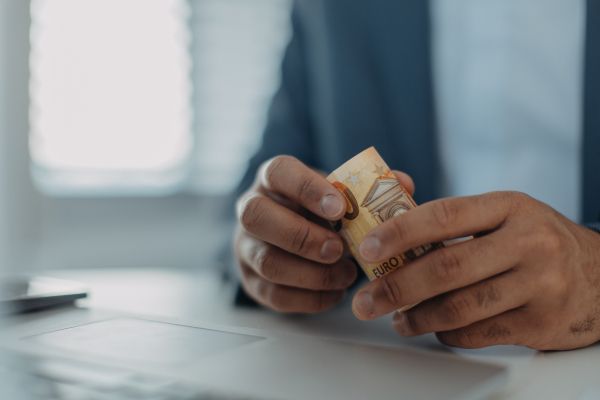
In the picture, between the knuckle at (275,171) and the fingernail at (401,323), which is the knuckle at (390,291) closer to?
the fingernail at (401,323)

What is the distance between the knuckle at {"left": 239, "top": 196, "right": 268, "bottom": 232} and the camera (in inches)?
24.0

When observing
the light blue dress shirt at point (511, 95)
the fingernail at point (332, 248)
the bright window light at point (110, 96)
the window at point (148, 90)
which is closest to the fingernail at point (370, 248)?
the fingernail at point (332, 248)

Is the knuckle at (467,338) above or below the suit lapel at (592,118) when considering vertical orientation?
below

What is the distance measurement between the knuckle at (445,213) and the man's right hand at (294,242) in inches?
4.5

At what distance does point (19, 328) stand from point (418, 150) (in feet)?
3.49

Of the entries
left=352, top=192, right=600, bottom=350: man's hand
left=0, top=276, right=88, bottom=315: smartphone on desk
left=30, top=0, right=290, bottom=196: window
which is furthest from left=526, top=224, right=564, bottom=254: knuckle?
left=30, top=0, right=290, bottom=196: window

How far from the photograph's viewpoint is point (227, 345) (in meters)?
0.47

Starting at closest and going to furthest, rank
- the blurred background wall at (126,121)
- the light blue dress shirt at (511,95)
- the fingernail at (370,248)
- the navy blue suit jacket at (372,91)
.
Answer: the fingernail at (370,248) → the light blue dress shirt at (511,95) → the navy blue suit jacket at (372,91) → the blurred background wall at (126,121)

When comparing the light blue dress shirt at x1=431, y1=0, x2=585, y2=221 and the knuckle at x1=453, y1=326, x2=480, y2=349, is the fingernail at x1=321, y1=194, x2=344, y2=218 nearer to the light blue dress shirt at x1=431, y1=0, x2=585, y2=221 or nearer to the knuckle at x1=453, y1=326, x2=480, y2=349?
the knuckle at x1=453, y1=326, x2=480, y2=349

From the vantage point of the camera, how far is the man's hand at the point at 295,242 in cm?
56

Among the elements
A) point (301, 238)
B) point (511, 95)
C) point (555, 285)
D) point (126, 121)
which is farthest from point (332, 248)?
point (126, 121)

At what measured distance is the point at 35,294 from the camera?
2.38 feet

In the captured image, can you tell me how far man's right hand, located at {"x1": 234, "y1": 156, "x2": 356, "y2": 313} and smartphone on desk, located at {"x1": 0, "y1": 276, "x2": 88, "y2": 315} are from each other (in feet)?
1.08

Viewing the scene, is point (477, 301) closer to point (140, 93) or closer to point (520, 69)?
point (520, 69)
